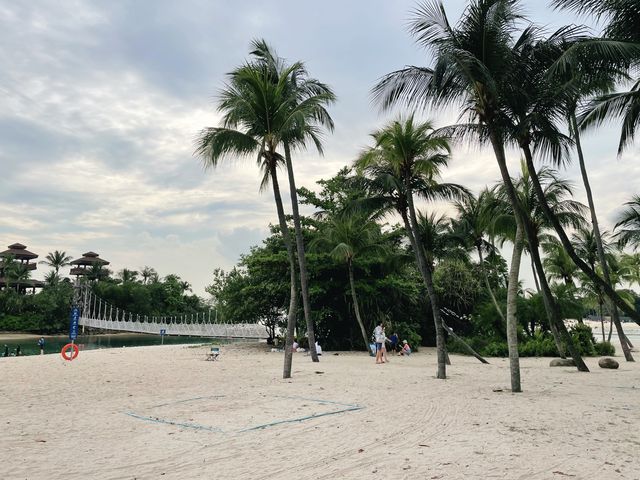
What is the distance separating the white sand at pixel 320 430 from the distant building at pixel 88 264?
8979 cm

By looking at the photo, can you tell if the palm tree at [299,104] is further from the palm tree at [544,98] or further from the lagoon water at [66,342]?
the lagoon water at [66,342]

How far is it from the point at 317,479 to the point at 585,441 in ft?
10.7

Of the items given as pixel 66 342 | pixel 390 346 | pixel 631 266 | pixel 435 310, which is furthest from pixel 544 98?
pixel 66 342

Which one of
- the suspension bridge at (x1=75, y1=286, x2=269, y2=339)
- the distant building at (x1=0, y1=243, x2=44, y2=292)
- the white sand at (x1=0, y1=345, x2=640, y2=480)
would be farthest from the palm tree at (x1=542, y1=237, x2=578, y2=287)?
the distant building at (x1=0, y1=243, x2=44, y2=292)

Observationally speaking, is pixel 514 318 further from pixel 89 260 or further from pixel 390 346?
pixel 89 260

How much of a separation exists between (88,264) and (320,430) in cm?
10338

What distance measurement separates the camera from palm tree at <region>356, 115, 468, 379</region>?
1328 cm

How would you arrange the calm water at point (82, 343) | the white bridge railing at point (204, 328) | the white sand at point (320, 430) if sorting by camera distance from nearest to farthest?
1. the white sand at point (320, 430)
2. the calm water at point (82, 343)
3. the white bridge railing at point (204, 328)

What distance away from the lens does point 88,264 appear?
324 ft

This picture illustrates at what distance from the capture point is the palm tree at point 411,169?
523 inches

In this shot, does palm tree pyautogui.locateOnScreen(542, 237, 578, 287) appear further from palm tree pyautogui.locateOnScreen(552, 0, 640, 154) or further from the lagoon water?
the lagoon water

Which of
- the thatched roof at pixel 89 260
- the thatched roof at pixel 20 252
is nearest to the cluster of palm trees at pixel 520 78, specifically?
the thatched roof at pixel 20 252

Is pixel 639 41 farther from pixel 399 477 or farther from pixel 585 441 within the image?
pixel 399 477

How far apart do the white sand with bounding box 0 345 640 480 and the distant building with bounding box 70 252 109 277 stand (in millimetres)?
89795
